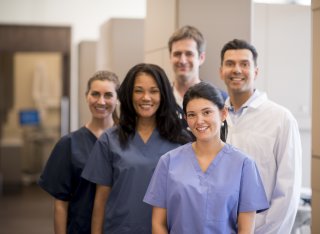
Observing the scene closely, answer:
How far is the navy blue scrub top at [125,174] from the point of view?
6.15 feet

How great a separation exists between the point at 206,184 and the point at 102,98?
2.42ft

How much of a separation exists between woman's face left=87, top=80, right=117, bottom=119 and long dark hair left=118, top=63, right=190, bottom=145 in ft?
0.73

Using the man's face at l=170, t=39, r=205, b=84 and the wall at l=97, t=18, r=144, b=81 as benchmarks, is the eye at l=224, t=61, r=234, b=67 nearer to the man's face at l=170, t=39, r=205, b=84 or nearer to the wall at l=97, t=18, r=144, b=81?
the man's face at l=170, t=39, r=205, b=84

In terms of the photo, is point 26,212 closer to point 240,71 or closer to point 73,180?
point 73,180

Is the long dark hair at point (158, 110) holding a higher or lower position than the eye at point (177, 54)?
lower

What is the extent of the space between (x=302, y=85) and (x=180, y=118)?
1.60 m

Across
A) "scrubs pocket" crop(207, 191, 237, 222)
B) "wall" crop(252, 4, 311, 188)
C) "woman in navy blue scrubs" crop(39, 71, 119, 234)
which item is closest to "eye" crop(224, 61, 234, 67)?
"woman in navy blue scrubs" crop(39, 71, 119, 234)

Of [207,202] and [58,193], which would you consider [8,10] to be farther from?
[207,202]

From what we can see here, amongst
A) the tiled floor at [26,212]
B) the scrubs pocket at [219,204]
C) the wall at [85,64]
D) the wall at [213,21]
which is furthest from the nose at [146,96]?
the wall at [85,64]

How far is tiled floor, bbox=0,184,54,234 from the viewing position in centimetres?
477

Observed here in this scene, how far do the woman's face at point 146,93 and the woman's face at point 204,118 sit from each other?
28 cm

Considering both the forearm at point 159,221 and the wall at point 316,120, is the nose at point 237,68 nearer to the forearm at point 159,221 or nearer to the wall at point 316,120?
the wall at point 316,120

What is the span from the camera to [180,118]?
2.03 m

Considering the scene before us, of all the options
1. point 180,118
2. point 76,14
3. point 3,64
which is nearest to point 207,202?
point 180,118
